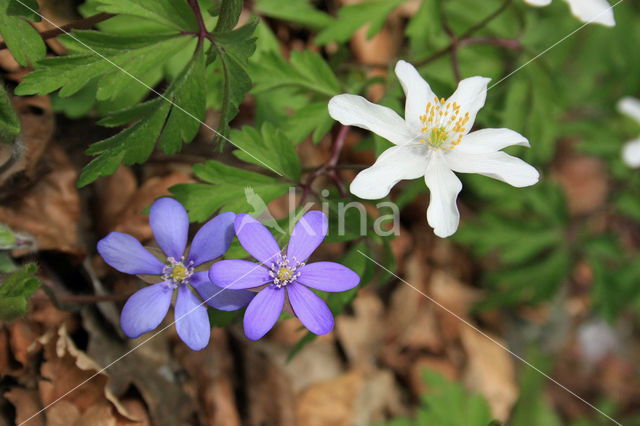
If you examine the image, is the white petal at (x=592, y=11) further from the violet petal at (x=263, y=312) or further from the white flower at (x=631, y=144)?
the violet petal at (x=263, y=312)

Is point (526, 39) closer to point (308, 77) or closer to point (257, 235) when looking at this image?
point (308, 77)

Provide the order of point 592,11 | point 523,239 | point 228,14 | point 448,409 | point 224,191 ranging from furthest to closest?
point 523,239 < point 448,409 < point 592,11 < point 224,191 < point 228,14

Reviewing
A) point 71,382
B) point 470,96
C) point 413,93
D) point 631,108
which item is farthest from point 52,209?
point 631,108

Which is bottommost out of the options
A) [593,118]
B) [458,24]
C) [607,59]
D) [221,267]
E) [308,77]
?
[221,267]

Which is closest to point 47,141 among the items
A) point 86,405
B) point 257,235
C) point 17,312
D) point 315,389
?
point 17,312

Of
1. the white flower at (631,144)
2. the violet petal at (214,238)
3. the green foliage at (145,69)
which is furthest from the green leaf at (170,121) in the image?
the white flower at (631,144)

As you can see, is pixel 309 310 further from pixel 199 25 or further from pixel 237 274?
pixel 199 25
